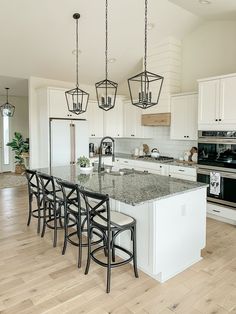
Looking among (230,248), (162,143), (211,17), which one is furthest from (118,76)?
(230,248)

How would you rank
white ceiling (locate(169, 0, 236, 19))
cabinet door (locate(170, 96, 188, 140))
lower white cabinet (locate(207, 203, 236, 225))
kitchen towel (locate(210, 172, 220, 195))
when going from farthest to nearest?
cabinet door (locate(170, 96, 188, 140)) → kitchen towel (locate(210, 172, 220, 195)) → lower white cabinet (locate(207, 203, 236, 225)) → white ceiling (locate(169, 0, 236, 19))

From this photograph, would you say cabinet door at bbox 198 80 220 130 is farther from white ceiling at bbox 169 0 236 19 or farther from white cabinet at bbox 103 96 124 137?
white cabinet at bbox 103 96 124 137

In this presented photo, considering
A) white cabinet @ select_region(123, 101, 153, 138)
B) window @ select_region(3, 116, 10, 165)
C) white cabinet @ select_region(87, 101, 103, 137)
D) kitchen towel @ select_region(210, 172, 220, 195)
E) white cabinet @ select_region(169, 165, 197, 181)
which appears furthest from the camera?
window @ select_region(3, 116, 10, 165)

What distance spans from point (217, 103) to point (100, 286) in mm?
3250

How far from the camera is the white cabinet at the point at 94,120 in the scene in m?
6.64

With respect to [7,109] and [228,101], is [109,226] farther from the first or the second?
[7,109]

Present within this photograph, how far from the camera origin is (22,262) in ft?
10.2

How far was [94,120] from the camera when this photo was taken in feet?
22.0

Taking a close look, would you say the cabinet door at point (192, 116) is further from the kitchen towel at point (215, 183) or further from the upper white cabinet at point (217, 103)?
the kitchen towel at point (215, 183)

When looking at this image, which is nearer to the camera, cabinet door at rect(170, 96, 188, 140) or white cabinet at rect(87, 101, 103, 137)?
cabinet door at rect(170, 96, 188, 140)

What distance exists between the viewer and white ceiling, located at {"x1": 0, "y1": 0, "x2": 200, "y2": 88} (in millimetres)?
4256

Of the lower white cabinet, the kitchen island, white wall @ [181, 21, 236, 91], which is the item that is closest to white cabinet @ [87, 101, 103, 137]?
white wall @ [181, 21, 236, 91]

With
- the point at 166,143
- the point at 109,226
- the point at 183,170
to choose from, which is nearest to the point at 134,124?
the point at 166,143

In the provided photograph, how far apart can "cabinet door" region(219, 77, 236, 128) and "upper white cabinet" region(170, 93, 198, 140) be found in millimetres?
764
